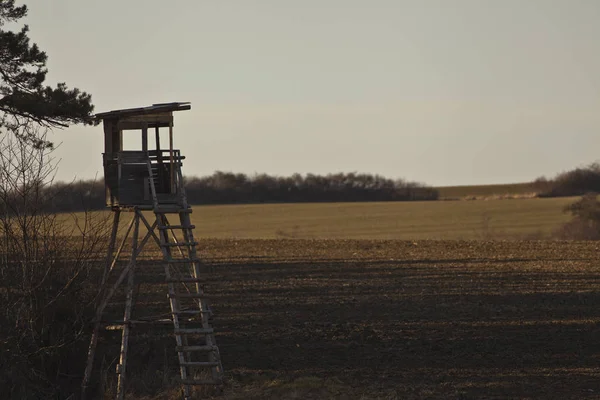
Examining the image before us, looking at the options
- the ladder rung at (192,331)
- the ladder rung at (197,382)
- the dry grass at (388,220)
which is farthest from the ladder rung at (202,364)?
the dry grass at (388,220)

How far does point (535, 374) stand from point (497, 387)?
1.42 m

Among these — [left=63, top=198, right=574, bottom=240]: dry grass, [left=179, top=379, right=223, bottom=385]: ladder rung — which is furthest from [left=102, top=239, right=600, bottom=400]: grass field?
[left=63, top=198, right=574, bottom=240]: dry grass

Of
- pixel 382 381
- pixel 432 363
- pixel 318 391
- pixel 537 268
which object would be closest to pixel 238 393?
pixel 318 391

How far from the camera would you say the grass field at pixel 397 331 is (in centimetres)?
1867

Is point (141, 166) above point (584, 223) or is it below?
above

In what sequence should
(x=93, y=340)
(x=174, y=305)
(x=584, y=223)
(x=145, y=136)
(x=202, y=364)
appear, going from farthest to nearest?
(x=584, y=223) < (x=145, y=136) < (x=93, y=340) < (x=174, y=305) < (x=202, y=364)

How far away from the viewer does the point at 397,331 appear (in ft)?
78.0

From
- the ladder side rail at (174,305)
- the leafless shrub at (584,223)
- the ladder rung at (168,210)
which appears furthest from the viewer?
the leafless shrub at (584,223)

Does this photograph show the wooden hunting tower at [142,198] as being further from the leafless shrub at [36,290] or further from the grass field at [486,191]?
the grass field at [486,191]

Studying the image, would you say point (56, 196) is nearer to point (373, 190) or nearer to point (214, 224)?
point (214, 224)

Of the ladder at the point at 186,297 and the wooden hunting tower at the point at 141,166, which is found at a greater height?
the wooden hunting tower at the point at 141,166

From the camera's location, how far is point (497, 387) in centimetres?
1823

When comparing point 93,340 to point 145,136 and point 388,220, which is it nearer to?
point 145,136

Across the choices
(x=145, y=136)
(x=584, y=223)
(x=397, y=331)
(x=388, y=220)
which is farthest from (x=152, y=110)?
(x=388, y=220)
